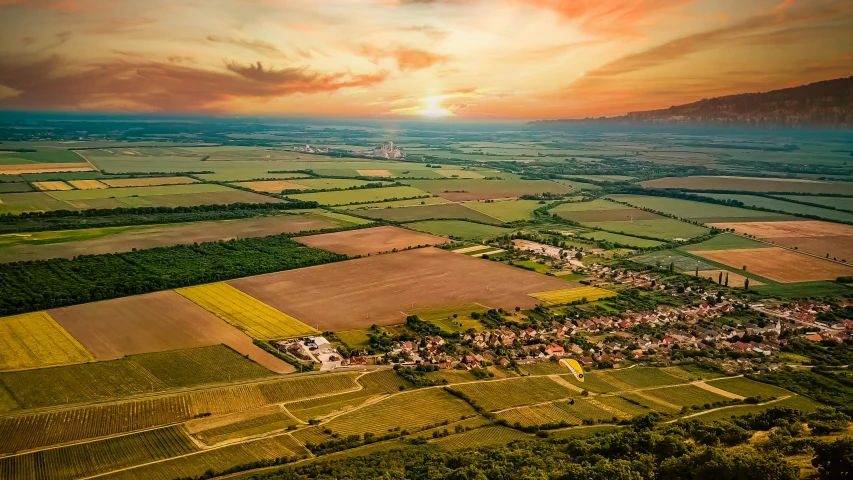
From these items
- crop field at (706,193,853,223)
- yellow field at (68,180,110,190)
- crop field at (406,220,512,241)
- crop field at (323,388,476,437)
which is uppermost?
yellow field at (68,180,110,190)

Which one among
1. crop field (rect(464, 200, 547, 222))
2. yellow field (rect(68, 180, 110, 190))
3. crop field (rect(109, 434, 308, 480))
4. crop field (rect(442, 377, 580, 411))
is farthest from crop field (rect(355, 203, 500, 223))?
crop field (rect(109, 434, 308, 480))

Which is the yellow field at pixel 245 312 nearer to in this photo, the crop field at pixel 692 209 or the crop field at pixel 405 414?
the crop field at pixel 405 414

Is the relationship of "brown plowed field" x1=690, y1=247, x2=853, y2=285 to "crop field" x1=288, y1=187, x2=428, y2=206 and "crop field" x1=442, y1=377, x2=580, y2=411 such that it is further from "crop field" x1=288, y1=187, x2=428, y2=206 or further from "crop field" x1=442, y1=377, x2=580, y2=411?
"crop field" x1=288, y1=187, x2=428, y2=206

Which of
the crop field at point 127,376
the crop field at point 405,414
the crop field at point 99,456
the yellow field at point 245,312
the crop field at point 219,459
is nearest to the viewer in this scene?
the crop field at point 99,456

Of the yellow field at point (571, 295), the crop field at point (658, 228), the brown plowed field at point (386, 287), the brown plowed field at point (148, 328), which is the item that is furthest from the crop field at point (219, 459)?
the crop field at point (658, 228)

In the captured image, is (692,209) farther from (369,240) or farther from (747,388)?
(747,388)

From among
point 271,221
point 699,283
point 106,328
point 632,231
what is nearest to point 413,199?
point 271,221

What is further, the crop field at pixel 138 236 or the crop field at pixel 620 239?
the crop field at pixel 620 239
